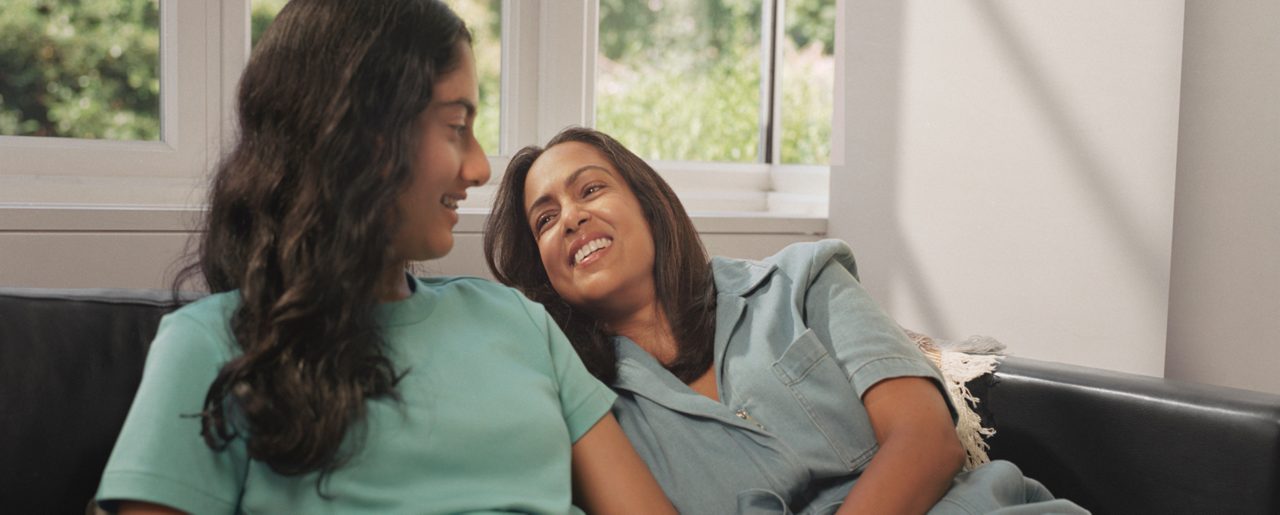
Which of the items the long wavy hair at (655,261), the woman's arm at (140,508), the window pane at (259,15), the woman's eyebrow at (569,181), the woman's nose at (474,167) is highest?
the window pane at (259,15)

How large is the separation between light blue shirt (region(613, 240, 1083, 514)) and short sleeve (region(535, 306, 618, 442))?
22 cm

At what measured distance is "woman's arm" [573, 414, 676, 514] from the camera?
1.29 m

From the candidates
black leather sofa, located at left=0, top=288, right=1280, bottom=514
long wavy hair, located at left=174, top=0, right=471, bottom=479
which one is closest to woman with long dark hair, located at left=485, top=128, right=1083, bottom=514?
black leather sofa, located at left=0, top=288, right=1280, bottom=514

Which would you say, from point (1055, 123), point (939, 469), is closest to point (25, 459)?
point (939, 469)

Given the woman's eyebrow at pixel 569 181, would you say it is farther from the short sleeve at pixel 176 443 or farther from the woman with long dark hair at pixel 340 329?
the short sleeve at pixel 176 443

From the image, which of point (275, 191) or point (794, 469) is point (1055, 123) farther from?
point (275, 191)

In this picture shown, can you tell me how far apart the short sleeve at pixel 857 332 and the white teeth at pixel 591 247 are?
1.00 feet

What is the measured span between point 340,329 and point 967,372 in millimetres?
1074

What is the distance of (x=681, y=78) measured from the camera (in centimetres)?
290

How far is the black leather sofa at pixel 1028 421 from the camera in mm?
1338

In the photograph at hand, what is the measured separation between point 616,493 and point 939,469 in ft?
1.46

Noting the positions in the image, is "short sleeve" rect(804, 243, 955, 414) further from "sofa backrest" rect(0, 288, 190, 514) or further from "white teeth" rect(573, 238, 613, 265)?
"sofa backrest" rect(0, 288, 190, 514)

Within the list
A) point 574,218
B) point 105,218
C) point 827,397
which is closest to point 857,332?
point 827,397

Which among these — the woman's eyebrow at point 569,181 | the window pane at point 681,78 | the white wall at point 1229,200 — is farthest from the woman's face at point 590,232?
the window pane at point 681,78
